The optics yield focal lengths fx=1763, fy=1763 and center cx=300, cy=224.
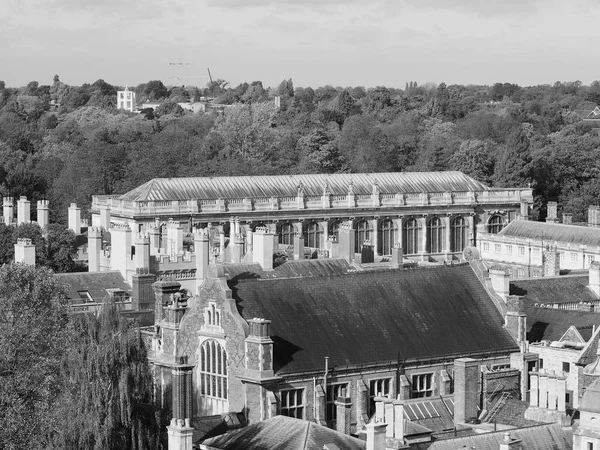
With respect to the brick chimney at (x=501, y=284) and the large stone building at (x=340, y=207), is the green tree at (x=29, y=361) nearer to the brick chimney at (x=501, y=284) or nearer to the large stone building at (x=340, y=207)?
the brick chimney at (x=501, y=284)

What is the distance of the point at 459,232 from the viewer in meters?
146

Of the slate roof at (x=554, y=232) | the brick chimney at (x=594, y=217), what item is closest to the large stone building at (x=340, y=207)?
the slate roof at (x=554, y=232)

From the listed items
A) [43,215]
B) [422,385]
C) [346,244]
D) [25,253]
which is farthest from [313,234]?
[422,385]

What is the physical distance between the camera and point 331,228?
452 feet

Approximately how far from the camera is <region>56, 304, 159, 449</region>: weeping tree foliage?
57312mm

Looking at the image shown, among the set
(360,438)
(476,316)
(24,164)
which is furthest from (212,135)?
(360,438)

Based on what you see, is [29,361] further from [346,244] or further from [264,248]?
[346,244]

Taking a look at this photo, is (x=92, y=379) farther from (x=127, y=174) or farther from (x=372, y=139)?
(x=372, y=139)

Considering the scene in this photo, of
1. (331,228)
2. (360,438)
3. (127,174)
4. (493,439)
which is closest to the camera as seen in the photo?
(493,439)

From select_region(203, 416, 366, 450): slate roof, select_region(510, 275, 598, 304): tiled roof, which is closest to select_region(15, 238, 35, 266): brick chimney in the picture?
select_region(510, 275, 598, 304): tiled roof

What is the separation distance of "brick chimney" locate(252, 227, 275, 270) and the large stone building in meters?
45.2

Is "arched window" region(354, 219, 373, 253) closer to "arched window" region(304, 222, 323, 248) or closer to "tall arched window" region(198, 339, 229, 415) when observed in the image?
"arched window" region(304, 222, 323, 248)

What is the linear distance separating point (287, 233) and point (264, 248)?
57192mm

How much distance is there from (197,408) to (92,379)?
216 inches
